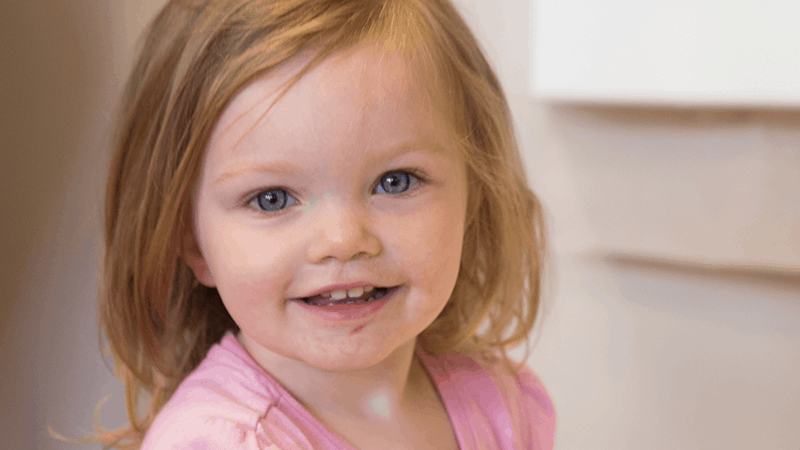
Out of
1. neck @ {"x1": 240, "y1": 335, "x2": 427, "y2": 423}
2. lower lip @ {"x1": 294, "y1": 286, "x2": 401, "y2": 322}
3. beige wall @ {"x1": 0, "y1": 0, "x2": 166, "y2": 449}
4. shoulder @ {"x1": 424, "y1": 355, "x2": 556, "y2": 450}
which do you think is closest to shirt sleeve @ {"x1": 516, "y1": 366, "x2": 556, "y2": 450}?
shoulder @ {"x1": 424, "y1": 355, "x2": 556, "y2": 450}

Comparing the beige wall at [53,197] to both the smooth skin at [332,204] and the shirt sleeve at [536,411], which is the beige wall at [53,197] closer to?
the smooth skin at [332,204]

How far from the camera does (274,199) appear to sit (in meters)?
0.53

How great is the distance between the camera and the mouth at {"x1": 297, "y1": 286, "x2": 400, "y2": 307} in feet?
1.79

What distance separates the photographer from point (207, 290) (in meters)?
0.69

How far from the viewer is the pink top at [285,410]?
53cm

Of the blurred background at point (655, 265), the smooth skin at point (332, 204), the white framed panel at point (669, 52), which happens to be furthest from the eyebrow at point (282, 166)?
the white framed panel at point (669, 52)

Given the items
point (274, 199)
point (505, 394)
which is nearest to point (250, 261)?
point (274, 199)

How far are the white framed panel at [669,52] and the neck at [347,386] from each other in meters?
0.56

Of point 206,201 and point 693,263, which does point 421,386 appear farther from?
point 693,263

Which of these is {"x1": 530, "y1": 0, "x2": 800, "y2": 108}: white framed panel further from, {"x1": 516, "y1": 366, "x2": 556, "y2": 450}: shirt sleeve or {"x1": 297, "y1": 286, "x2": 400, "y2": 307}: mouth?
{"x1": 297, "y1": 286, "x2": 400, "y2": 307}: mouth

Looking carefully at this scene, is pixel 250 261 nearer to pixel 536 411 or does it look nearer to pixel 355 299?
pixel 355 299

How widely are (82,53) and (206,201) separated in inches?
13.0

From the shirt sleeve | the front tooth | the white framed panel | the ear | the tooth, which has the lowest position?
the shirt sleeve

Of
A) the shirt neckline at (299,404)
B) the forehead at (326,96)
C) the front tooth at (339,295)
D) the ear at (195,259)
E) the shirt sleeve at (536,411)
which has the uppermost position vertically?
the forehead at (326,96)
